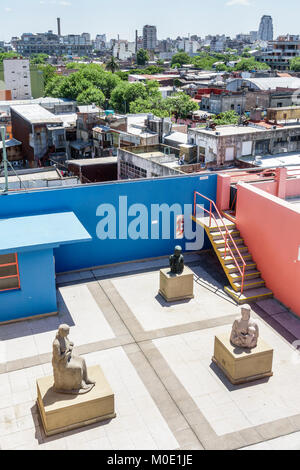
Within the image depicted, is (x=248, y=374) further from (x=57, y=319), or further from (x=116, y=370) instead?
(x=57, y=319)

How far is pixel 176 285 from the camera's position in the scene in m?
16.3

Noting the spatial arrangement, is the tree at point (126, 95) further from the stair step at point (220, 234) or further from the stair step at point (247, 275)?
A: the stair step at point (247, 275)

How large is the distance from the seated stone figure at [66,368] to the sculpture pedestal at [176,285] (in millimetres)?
6118

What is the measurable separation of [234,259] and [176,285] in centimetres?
243

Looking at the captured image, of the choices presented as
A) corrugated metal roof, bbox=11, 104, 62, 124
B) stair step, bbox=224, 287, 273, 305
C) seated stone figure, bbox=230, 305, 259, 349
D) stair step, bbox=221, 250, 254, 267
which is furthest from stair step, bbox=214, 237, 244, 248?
corrugated metal roof, bbox=11, 104, 62, 124

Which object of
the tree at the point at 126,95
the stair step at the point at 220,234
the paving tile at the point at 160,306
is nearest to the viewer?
the paving tile at the point at 160,306

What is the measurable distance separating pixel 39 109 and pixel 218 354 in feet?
145

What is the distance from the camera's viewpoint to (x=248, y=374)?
12.2 metres

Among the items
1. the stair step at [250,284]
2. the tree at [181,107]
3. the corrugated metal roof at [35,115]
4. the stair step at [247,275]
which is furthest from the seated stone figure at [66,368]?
the tree at [181,107]

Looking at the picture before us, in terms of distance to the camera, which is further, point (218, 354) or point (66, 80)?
point (66, 80)

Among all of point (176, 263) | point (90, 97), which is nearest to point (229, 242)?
point (176, 263)

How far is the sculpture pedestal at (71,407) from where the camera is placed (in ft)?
33.6
